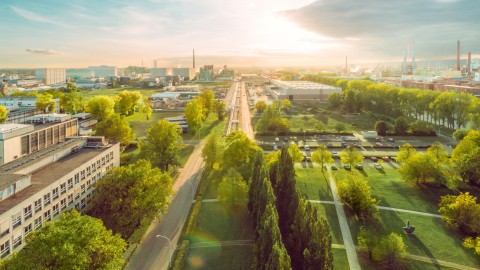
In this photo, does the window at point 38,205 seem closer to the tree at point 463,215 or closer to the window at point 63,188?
the window at point 63,188

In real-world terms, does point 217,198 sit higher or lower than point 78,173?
lower

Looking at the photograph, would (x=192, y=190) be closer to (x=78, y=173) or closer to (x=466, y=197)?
(x=78, y=173)

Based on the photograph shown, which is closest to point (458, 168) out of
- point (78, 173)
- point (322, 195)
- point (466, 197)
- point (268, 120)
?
point (466, 197)

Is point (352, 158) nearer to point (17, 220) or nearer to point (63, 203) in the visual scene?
point (63, 203)

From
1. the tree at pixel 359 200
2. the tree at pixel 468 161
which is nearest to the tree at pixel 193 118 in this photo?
the tree at pixel 359 200

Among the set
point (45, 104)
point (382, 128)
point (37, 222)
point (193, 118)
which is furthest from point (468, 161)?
point (45, 104)

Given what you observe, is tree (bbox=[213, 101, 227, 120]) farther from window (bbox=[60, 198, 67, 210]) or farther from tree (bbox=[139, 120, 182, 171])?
window (bbox=[60, 198, 67, 210])

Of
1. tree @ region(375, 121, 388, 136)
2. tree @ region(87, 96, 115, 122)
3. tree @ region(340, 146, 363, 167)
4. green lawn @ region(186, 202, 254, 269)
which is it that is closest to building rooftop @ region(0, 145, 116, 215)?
green lawn @ region(186, 202, 254, 269)
